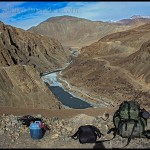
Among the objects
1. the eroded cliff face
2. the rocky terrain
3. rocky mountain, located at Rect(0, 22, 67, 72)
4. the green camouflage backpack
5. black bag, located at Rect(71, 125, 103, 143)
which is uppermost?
the green camouflage backpack

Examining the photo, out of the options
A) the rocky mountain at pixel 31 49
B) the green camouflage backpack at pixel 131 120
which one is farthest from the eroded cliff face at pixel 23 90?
the rocky mountain at pixel 31 49

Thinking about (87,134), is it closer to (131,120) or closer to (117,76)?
(131,120)

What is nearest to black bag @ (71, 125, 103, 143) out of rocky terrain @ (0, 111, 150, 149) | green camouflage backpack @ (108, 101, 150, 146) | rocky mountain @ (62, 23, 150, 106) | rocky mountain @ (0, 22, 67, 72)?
rocky terrain @ (0, 111, 150, 149)

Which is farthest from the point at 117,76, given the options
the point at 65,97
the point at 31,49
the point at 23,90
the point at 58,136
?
the point at 58,136

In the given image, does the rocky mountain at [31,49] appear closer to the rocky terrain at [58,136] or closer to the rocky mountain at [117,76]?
the rocky mountain at [117,76]

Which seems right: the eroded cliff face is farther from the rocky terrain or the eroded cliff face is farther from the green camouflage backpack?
the green camouflage backpack

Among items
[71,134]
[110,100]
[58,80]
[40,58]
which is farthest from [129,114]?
[40,58]
